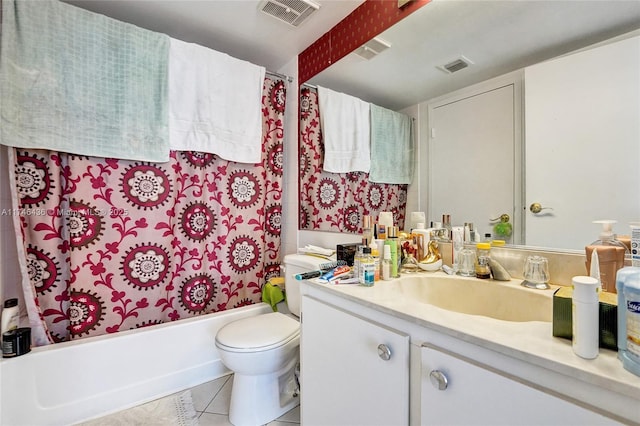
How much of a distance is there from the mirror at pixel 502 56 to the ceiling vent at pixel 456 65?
0.03 feet

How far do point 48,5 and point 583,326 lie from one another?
2.26 m

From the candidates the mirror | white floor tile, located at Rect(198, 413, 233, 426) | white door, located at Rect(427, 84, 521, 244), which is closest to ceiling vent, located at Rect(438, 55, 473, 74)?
the mirror

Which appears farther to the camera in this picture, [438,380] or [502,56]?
[502,56]

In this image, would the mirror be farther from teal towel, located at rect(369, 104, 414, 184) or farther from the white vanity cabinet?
the white vanity cabinet

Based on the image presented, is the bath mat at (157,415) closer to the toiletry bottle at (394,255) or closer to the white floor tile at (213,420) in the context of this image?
the white floor tile at (213,420)

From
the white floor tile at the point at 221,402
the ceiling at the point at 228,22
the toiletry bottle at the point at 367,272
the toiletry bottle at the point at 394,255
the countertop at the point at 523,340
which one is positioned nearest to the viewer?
the countertop at the point at 523,340

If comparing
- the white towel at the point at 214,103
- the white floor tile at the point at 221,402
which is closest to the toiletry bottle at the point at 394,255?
the white floor tile at the point at 221,402

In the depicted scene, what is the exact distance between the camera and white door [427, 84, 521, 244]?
3.26 feet

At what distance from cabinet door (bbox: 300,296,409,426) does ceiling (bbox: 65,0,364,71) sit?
5.19 ft

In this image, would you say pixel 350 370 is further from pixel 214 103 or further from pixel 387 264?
pixel 214 103

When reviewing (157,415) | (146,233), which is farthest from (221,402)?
(146,233)

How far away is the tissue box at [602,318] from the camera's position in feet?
1.67

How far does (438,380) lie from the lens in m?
0.62

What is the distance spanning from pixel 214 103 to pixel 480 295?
1.75 meters
